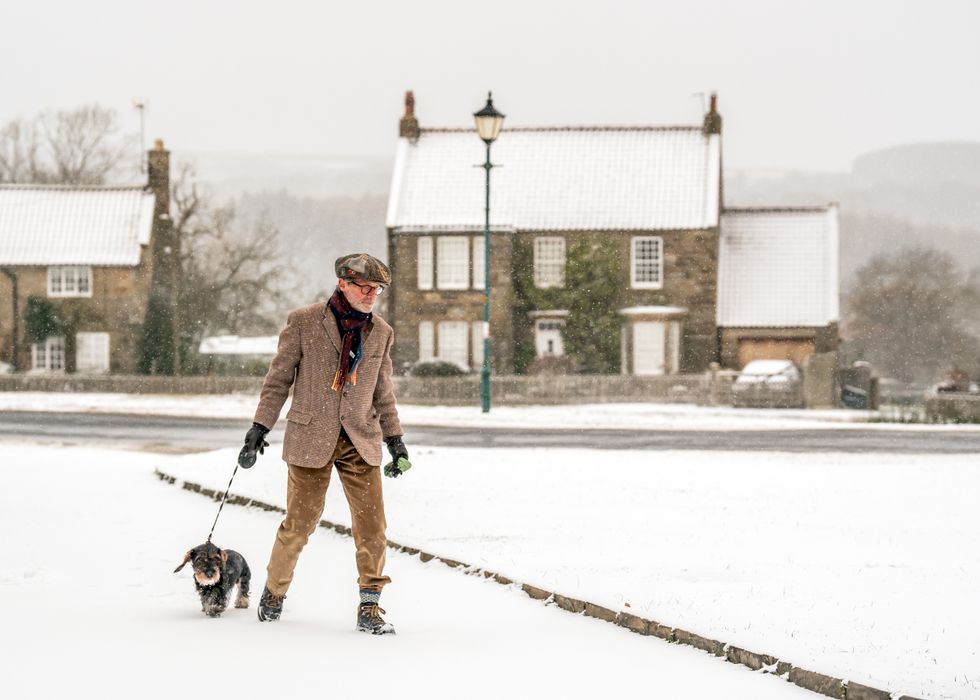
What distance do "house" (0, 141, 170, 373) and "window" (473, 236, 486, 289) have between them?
1291cm

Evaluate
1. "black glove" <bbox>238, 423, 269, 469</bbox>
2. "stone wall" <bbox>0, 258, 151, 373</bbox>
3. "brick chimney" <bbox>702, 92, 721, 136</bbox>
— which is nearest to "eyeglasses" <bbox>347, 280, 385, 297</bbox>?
"black glove" <bbox>238, 423, 269, 469</bbox>

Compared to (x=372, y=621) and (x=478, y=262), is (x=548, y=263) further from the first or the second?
(x=372, y=621)

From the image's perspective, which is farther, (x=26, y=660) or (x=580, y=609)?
(x=580, y=609)

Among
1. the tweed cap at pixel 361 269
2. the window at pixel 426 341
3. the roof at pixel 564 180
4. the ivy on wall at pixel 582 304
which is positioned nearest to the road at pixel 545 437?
the tweed cap at pixel 361 269

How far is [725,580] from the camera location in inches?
347

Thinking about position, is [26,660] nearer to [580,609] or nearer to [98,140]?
[580,609]

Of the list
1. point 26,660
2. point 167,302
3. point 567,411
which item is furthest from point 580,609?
point 167,302

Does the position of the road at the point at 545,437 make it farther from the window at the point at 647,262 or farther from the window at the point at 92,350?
the window at the point at 92,350

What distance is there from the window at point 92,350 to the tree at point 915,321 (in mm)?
44763

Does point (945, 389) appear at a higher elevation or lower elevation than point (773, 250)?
lower

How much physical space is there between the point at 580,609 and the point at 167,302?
44041mm

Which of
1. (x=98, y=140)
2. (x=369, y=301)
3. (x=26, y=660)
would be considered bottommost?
(x=26, y=660)

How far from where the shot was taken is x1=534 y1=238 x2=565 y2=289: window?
4503 cm

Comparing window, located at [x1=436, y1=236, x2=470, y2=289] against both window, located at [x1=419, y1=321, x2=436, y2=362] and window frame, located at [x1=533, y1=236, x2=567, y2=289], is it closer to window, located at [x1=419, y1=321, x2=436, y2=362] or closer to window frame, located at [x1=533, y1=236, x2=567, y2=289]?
window, located at [x1=419, y1=321, x2=436, y2=362]
